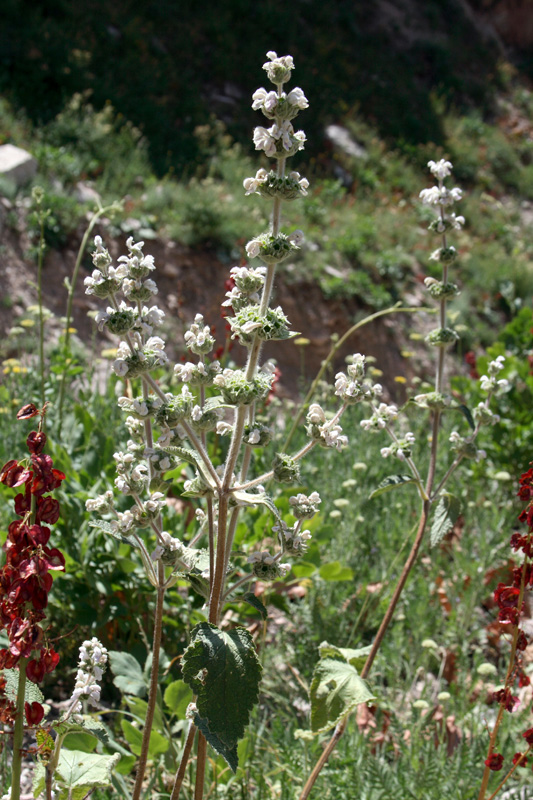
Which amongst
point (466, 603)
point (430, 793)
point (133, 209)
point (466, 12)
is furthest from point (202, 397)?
point (466, 12)

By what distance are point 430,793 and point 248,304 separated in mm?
1484

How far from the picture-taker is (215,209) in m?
7.52

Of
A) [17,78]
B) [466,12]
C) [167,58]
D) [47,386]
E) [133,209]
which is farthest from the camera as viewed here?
[466,12]

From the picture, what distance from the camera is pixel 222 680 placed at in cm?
108

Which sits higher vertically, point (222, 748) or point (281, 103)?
point (281, 103)

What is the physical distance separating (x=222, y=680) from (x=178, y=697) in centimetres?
75

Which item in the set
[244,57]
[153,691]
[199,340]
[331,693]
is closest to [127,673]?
[153,691]

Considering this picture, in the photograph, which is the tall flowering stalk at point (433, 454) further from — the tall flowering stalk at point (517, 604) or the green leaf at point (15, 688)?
the green leaf at point (15, 688)

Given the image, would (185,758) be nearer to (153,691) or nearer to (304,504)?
(153,691)

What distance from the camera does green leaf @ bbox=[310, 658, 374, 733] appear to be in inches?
58.1

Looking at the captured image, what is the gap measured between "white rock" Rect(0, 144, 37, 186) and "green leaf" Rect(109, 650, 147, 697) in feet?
20.2

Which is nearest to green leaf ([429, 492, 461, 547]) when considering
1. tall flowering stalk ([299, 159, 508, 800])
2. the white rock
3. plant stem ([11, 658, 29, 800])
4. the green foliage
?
tall flowering stalk ([299, 159, 508, 800])

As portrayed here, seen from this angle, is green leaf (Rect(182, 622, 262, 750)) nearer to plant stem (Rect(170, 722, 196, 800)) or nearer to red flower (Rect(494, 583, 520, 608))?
plant stem (Rect(170, 722, 196, 800))

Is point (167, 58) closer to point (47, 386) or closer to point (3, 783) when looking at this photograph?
point (47, 386)
